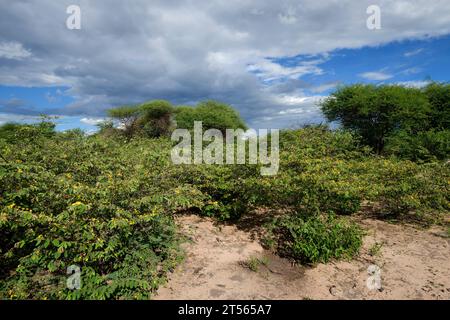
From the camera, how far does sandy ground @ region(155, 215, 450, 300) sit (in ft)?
14.7

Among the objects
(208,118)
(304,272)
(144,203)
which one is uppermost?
(208,118)

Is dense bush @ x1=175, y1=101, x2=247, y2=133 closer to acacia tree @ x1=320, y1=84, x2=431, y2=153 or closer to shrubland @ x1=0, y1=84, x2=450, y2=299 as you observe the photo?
acacia tree @ x1=320, y1=84, x2=431, y2=153

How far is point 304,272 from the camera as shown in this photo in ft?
16.7

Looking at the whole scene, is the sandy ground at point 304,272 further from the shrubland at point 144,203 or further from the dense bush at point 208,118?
the dense bush at point 208,118

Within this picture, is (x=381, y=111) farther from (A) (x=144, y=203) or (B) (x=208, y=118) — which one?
(A) (x=144, y=203)

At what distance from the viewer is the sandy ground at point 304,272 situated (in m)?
4.49

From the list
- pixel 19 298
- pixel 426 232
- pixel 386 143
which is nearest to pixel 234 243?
pixel 19 298

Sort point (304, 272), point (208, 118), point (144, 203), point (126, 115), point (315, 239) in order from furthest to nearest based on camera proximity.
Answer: point (126, 115)
point (208, 118)
point (315, 239)
point (304, 272)
point (144, 203)

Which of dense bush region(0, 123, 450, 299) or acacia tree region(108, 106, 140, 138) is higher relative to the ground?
acacia tree region(108, 106, 140, 138)

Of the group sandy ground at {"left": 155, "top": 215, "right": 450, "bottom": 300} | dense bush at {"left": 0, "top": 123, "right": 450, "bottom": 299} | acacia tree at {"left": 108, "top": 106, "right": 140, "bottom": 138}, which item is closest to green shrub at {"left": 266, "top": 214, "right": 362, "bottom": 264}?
dense bush at {"left": 0, "top": 123, "right": 450, "bottom": 299}

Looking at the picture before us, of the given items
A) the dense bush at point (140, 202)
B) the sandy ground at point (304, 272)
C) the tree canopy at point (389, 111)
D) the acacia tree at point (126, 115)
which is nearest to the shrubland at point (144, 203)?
the dense bush at point (140, 202)

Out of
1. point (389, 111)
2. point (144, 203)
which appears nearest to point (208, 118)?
point (389, 111)
